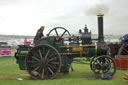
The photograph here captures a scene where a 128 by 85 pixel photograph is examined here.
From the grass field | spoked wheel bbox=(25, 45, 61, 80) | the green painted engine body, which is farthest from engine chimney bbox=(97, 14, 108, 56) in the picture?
spoked wheel bbox=(25, 45, 61, 80)

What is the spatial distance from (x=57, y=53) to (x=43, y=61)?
632 mm

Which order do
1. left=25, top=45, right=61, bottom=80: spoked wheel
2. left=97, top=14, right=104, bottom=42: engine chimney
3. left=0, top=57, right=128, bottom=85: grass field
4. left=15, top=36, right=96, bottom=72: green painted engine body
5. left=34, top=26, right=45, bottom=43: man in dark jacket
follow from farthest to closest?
left=34, top=26, right=45, bottom=43: man in dark jacket, left=15, top=36, right=96, bottom=72: green painted engine body, left=97, top=14, right=104, bottom=42: engine chimney, left=25, top=45, right=61, bottom=80: spoked wheel, left=0, top=57, right=128, bottom=85: grass field

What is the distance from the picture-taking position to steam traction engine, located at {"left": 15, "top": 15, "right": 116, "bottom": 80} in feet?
20.3

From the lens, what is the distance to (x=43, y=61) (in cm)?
618

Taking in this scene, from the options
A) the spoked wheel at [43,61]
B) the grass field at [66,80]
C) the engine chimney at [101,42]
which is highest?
the engine chimney at [101,42]

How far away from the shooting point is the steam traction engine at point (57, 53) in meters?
6.19

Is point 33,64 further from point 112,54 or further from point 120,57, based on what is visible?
point 112,54

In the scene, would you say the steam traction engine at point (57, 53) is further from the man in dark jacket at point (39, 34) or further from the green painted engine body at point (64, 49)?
the man in dark jacket at point (39, 34)

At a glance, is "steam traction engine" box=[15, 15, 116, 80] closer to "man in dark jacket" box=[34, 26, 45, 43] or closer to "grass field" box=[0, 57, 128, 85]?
"man in dark jacket" box=[34, 26, 45, 43]

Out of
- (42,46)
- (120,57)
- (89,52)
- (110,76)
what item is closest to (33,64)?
(42,46)

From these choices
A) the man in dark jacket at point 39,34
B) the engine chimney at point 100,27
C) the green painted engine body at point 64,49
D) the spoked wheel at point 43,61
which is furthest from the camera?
the man in dark jacket at point 39,34

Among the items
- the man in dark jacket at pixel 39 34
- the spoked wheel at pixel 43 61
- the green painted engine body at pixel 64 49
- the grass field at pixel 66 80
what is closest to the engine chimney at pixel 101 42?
the green painted engine body at pixel 64 49

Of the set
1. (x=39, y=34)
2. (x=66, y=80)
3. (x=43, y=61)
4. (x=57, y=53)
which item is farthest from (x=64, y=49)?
(x=66, y=80)

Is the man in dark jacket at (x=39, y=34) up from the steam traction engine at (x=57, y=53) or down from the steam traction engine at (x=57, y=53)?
up
